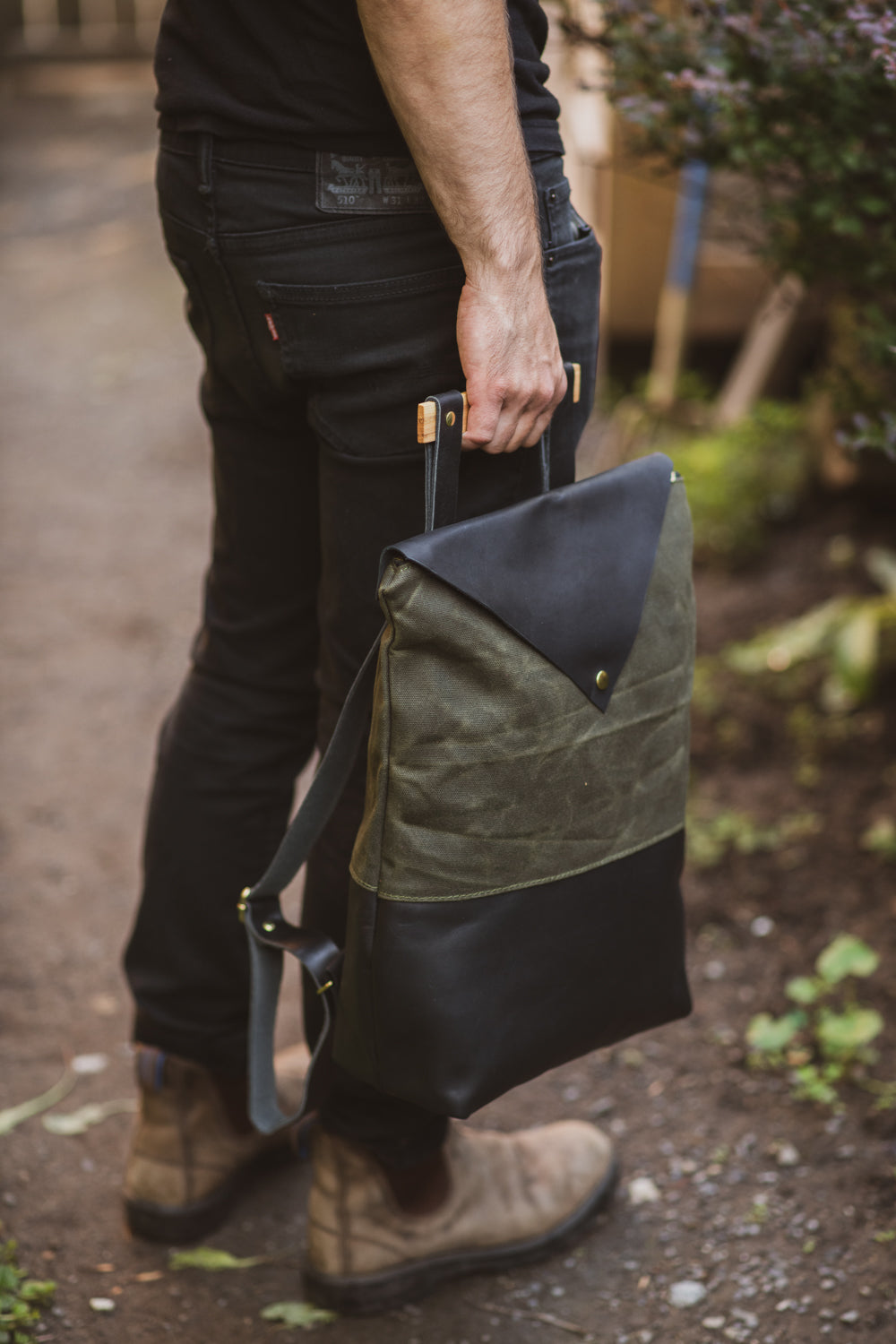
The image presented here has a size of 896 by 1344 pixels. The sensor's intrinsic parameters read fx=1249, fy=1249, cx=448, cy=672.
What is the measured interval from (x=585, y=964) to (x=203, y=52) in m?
0.99

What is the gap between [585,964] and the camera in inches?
52.0

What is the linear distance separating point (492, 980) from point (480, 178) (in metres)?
0.76

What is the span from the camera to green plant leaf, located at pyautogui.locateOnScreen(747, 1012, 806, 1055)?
200cm

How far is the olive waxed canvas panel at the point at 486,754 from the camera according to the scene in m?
1.16

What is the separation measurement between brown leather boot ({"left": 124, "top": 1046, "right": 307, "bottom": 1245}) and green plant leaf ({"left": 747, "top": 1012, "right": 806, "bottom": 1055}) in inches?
32.8

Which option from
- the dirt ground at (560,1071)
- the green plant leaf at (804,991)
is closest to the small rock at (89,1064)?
the dirt ground at (560,1071)

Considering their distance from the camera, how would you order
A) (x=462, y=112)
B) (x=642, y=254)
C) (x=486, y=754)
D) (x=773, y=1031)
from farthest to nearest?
(x=642, y=254)
(x=773, y=1031)
(x=486, y=754)
(x=462, y=112)

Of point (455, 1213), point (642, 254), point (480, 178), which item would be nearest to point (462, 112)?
point (480, 178)

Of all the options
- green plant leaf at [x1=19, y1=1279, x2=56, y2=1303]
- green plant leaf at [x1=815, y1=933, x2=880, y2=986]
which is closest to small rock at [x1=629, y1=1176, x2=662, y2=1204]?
green plant leaf at [x1=815, y1=933, x2=880, y2=986]

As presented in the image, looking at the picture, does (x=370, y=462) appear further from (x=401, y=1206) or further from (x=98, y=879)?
(x=98, y=879)

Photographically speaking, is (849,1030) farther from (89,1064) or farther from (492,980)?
(89,1064)

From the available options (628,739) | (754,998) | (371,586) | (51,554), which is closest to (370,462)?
(371,586)

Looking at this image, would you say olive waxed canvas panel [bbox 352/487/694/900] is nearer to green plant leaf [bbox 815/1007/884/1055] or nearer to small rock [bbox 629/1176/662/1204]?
small rock [bbox 629/1176/662/1204]

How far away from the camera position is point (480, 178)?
3.67 feet
